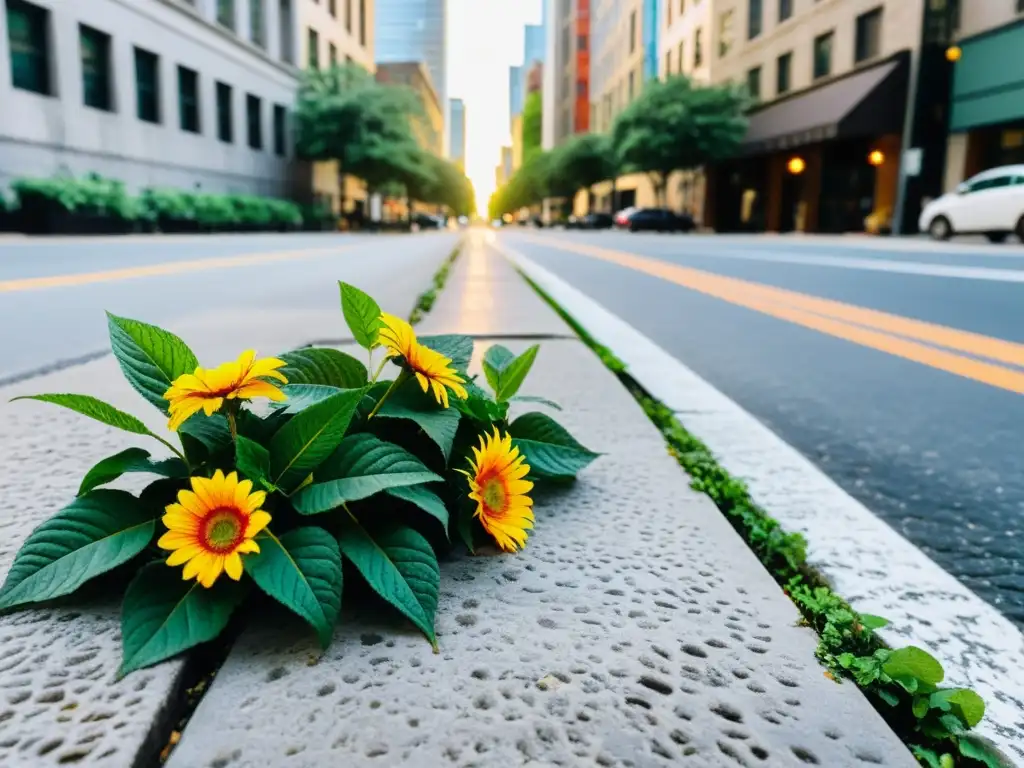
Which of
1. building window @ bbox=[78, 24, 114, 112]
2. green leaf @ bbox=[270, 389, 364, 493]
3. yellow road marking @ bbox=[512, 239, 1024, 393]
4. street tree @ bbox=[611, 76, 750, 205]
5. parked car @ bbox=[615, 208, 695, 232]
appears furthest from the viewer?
parked car @ bbox=[615, 208, 695, 232]

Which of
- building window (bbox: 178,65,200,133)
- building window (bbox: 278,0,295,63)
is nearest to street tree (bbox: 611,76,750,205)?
building window (bbox: 278,0,295,63)

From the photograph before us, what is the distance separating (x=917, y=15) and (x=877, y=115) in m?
2.98

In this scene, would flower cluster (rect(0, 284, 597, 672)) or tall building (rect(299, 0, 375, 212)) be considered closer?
flower cluster (rect(0, 284, 597, 672))

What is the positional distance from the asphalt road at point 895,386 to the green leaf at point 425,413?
1.00 meters

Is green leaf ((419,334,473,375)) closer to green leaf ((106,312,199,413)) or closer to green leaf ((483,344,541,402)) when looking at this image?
green leaf ((483,344,541,402))

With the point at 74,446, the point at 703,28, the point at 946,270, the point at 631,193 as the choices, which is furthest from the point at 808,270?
the point at 631,193

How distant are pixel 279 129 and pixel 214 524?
40.7 metres

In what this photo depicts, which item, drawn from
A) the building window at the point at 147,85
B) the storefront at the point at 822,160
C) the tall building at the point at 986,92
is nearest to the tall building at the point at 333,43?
the building window at the point at 147,85

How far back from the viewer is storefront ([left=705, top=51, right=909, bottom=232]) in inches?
1113

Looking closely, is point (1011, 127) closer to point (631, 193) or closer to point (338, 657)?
point (338, 657)

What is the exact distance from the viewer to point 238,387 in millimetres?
1310

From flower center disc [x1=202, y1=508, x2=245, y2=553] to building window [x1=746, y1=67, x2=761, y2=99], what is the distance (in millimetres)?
40859

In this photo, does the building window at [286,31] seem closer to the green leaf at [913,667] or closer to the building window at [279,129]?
the building window at [279,129]

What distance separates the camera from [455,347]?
1778mm
